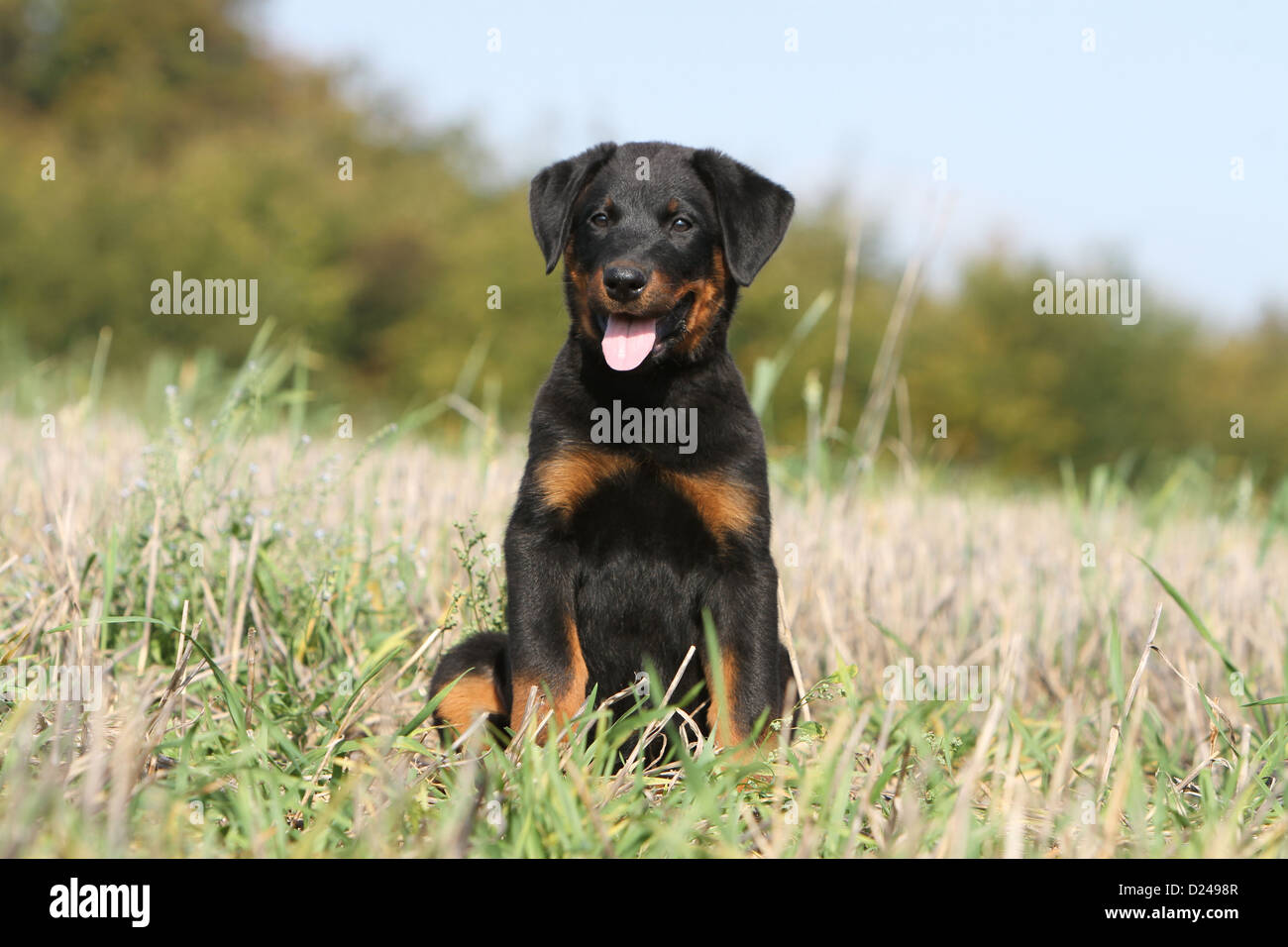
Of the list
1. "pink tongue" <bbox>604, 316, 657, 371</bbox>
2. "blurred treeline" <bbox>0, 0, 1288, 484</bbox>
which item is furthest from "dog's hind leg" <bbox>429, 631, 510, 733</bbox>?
"blurred treeline" <bbox>0, 0, 1288, 484</bbox>

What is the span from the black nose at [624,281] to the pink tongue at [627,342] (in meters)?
0.12

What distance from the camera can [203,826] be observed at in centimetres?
224

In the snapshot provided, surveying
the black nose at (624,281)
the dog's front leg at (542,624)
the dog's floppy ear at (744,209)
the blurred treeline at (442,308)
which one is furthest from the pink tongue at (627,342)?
the blurred treeline at (442,308)

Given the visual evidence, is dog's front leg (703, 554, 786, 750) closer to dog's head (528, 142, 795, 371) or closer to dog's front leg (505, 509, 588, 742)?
dog's front leg (505, 509, 588, 742)

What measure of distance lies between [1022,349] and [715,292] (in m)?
23.2

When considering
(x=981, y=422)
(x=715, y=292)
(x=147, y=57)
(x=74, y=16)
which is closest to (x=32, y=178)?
(x=147, y=57)

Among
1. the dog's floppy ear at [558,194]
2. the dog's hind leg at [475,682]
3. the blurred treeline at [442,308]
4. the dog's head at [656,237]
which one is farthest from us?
the blurred treeline at [442,308]

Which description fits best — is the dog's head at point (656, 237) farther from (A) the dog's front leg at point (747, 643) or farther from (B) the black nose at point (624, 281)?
(A) the dog's front leg at point (747, 643)

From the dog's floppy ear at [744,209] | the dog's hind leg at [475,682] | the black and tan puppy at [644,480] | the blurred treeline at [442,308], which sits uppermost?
the blurred treeline at [442,308]

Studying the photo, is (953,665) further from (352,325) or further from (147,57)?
(147,57)

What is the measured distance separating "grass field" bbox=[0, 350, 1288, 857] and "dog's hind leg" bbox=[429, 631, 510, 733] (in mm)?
113

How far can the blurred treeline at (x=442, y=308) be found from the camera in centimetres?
1994
